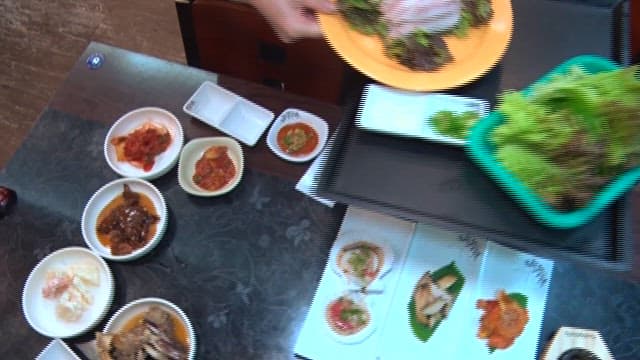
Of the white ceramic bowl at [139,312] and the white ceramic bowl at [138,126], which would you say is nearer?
the white ceramic bowl at [139,312]

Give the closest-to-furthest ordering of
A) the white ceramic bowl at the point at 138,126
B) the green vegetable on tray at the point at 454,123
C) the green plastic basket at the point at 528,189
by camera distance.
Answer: the green plastic basket at the point at 528,189
the green vegetable on tray at the point at 454,123
the white ceramic bowl at the point at 138,126

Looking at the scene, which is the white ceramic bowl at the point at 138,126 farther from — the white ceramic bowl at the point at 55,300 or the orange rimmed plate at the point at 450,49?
the orange rimmed plate at the point at 450,49

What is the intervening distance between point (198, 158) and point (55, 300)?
1.53 feet

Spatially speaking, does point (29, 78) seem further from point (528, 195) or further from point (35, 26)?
point (528, 195)

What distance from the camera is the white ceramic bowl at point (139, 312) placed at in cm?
121

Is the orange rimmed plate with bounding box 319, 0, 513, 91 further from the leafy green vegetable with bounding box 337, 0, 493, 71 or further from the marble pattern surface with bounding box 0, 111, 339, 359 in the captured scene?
the marble pattern surface with bounding box 0, 111, 339, 359

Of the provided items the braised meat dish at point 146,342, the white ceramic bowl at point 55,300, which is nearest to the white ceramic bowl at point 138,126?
the white ceramic bowl at point 55,300

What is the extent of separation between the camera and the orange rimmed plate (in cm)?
119

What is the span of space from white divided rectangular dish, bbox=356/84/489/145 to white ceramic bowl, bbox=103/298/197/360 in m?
0.56

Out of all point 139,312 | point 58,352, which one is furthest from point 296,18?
point 58,352

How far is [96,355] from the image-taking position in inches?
47.9

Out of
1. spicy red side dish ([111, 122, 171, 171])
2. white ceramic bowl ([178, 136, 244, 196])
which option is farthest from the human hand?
spicy red side dish ([111, 122, 171, 171])

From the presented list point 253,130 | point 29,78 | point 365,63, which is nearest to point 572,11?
point 365,63

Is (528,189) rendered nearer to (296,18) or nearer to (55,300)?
(296,18)
